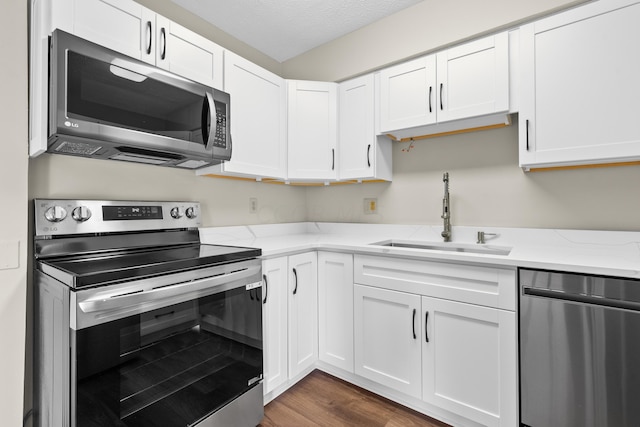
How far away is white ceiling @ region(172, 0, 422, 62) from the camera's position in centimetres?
211

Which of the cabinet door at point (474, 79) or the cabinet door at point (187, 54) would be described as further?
the cabinet door at point (474, 79)

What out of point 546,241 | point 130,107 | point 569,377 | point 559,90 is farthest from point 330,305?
point 559,90

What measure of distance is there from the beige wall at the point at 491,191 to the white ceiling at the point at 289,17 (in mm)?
978

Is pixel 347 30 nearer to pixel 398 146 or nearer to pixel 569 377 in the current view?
pixel 398 146

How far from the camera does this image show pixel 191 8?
2.10 metres

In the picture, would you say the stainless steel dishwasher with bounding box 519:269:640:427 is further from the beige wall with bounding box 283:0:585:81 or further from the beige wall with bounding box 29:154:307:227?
the beige wall with bounding box 29:154:307:227

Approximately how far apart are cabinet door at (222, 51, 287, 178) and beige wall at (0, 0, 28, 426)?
911 mm

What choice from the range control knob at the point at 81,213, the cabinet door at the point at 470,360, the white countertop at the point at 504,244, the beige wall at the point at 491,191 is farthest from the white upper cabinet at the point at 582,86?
the range control knob at the point at 81,213

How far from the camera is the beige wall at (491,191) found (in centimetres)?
168

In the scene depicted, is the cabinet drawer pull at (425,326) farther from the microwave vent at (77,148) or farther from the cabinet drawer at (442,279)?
the microwave vent at (77,148)

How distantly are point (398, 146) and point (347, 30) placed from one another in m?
1.02

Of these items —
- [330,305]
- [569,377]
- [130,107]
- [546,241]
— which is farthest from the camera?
[330,305]

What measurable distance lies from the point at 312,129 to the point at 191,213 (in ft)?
3.60

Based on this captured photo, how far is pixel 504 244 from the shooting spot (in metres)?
1.95
